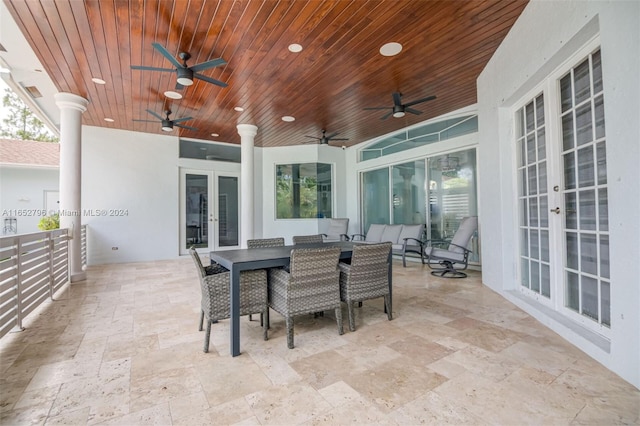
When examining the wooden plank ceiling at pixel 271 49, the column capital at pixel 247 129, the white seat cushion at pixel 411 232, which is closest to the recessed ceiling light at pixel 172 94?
the wooden plank ceiling at pixel 271 49

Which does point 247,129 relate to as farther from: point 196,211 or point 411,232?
point 411,232

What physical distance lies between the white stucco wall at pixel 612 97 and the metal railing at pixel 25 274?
4523 millimetres

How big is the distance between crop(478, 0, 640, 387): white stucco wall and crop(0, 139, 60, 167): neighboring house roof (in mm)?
11269

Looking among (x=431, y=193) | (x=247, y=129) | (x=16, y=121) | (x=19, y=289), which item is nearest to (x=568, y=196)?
(x=431, y=193)

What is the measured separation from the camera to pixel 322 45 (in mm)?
3410

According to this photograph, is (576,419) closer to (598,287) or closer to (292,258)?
(598,287)

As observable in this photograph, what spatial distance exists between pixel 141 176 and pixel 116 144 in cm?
86

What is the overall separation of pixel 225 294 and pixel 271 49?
2.83 m

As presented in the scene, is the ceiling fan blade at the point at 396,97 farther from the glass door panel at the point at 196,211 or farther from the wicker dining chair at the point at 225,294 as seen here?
the glass door panel at the point at 196,211

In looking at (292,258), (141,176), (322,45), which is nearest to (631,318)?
(292,258)

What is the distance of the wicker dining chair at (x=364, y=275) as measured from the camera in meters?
2.75

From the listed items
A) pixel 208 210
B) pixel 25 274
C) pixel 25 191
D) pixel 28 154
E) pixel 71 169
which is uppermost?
pixel 28 154

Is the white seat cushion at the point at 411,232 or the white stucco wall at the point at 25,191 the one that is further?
the white stucco wall at the point at 25,191

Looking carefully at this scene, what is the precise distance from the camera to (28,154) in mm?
8805
